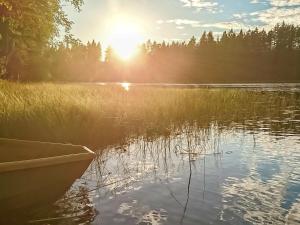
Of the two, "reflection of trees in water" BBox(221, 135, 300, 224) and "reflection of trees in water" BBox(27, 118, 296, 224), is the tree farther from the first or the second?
"reflection of trees in water" BBox(221, 135, 300, 224)

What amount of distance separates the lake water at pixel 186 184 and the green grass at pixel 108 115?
1.85 meters

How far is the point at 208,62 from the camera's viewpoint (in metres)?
107

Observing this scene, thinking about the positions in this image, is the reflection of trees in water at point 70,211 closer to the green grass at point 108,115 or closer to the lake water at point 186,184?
the lake water at point 186,184

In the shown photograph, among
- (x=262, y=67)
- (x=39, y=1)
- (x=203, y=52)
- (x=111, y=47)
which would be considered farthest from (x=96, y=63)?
(x=39, y=1)

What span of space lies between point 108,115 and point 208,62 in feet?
309

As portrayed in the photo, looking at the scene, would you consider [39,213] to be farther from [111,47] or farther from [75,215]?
[111,47]

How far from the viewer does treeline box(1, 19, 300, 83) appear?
101 metres

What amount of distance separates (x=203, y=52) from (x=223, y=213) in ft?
349

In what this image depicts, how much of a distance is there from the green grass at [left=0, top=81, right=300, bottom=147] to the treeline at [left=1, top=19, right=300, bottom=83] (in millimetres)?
75964

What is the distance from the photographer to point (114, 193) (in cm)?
735

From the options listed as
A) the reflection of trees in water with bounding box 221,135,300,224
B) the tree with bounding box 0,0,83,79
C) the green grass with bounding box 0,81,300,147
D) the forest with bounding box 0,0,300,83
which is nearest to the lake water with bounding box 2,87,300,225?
the reflection of trees in water with bounding box 221,135,300,224

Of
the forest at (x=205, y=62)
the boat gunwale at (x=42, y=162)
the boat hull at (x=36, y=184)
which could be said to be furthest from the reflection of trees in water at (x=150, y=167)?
the forest at (x=205, y=62)

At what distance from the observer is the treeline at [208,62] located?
101000 millimetres

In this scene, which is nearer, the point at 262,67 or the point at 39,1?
the point at 39,1
